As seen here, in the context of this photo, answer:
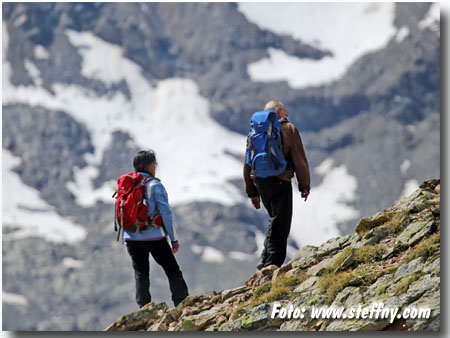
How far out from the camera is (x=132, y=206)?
15695 millimetres

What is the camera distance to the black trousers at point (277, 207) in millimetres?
16531

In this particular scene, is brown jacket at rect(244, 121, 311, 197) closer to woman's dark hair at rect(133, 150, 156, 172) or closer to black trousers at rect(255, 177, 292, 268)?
black trousers at rect(255, 177, 292, 268)

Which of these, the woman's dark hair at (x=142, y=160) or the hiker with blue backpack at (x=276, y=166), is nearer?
the woman's dark hair at (x=142, y=160)

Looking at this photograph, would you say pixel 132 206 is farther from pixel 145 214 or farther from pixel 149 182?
pixel 149 182

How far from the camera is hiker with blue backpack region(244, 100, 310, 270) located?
1620 centimetres

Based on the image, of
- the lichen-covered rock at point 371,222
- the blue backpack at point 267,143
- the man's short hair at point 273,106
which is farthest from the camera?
the lichen-covered rock at point 371,222

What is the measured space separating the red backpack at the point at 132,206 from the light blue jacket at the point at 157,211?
0.36 feet

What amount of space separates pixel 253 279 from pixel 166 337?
8.26 ft


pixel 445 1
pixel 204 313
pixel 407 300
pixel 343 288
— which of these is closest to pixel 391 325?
pixel 407 300

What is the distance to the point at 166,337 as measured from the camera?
15.0 m

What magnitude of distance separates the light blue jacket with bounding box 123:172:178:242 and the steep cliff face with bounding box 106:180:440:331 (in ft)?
4.38

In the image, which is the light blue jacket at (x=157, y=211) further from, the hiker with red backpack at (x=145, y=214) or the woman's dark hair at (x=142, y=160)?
the woman's dark hair at (x=142, y=160)

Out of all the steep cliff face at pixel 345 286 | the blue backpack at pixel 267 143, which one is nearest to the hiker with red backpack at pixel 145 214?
the steep cliff face at pixel 345 286

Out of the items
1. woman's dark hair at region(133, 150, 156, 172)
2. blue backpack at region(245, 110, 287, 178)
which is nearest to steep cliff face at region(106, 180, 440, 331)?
blue backpack at region(245, 110, 287, 178)
